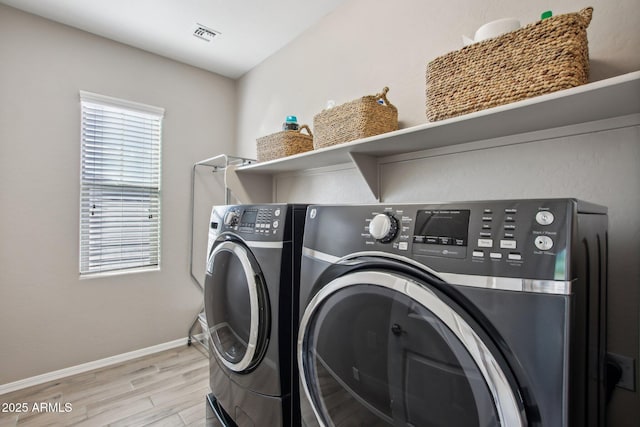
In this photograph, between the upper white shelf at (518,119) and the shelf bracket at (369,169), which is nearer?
the upper white shelf at (518,119)

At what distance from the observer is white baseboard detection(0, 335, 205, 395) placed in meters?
2.02

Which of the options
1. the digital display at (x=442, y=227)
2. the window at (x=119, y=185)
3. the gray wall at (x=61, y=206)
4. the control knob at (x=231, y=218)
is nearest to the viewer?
the digital display at (x=442, y=227)

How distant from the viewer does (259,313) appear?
1.13 meters

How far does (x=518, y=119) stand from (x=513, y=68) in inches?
6.4

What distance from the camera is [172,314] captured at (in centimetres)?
266

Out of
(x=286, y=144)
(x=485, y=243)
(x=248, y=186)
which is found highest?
(x=286, y=144)

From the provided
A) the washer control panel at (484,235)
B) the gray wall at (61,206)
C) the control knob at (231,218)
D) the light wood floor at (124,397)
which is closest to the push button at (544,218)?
the washer control panel at (484,235)

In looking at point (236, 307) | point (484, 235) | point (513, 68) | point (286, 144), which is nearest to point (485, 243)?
point (484, 235)

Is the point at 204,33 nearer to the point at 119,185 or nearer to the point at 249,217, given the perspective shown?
the point at 119,185

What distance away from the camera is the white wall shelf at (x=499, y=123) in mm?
754

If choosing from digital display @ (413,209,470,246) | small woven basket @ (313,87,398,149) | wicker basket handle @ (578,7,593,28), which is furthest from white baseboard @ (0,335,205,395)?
wicker basket handle @ (578,7,593,28)

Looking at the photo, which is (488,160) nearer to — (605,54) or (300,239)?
(605,54)

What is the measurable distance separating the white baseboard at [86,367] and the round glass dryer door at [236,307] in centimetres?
139

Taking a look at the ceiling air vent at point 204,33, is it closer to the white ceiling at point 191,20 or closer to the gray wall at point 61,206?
the white ceiling at point 191,20
